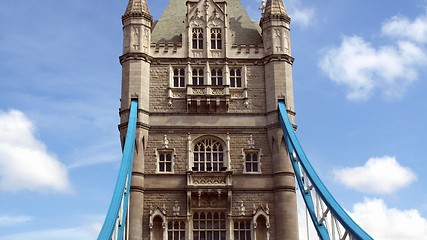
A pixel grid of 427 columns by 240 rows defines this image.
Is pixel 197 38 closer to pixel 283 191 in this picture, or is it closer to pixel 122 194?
pixel 283 191

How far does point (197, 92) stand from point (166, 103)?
181 centimetres

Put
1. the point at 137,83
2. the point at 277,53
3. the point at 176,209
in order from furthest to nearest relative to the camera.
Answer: the point at 277,53
the point at 137,83
the point at 176,209

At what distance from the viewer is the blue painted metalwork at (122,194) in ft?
85.7

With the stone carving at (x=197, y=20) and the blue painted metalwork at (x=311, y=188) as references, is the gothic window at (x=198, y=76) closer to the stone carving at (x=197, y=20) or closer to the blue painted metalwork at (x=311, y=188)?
the stone carving at (x=197, y=20)

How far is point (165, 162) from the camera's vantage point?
34.1 metres

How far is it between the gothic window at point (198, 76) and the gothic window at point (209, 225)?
7453 mm

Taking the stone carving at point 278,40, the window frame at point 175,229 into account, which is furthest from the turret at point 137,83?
the stone carving at point 278,40

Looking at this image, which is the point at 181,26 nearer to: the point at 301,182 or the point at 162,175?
the point at 162,175

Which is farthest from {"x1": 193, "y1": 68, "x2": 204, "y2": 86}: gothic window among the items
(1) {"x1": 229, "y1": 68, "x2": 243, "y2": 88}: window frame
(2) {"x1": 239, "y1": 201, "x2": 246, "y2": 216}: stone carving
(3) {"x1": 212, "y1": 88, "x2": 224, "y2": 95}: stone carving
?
(2) {"x1": 239, "y1": 201, "x2": 246, "y2": 216}: stone carving

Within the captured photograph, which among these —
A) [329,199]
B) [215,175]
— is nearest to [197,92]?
[215,175]

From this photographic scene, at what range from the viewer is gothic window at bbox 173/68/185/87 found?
36000mm

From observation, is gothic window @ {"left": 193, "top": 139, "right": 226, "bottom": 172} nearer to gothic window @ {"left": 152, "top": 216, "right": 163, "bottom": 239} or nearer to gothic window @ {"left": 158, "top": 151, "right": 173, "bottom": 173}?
gothic window @ {"left": 158, "top": 151, "right": 173, "bottom": 173}

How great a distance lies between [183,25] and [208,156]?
8.63m

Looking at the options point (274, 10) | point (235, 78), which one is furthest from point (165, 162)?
point (274, 10)
